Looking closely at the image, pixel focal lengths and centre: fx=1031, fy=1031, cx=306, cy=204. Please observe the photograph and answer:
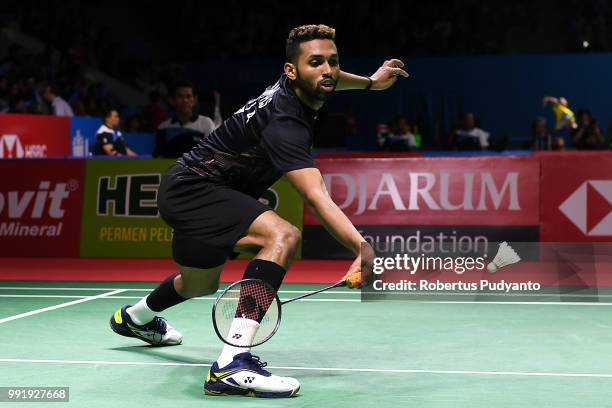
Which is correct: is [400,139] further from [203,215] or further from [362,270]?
[362,270]

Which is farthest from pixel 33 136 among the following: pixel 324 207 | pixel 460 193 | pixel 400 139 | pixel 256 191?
pixel 324 207

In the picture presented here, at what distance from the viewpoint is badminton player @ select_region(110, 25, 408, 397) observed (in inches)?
185

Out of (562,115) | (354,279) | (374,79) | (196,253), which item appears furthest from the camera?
(562,115)

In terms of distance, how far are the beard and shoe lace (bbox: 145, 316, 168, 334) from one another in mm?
1895

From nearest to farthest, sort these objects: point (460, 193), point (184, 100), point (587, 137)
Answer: point (184, 100), point (460, 193), point (587, 137)

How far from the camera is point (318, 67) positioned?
189 inches

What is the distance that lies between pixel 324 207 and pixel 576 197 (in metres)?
6.58

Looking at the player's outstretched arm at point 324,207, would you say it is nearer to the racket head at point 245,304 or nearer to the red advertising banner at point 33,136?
the racket head at point 245,304

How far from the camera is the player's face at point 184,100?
10312 mm

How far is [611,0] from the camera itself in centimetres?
2266

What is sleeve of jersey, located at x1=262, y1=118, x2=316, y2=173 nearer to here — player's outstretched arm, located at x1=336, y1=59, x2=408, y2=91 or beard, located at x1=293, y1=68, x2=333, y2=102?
beard, located at x1=293, y1=68, x2=333, y2=102

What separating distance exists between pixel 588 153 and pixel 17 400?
751 centimetres

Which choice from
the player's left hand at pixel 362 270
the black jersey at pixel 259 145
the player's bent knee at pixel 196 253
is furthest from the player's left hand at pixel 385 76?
the player's left hand at pixel 362 270

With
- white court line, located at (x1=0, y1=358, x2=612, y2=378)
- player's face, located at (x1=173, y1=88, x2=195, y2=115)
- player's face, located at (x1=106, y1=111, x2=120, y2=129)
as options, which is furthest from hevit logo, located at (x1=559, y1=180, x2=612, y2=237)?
player's face, located at (x1=106, y1=111, x2=120, y2=129)
